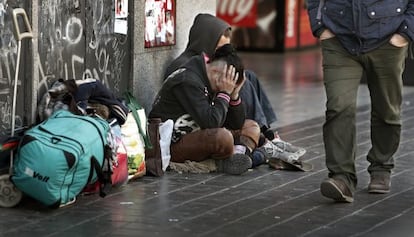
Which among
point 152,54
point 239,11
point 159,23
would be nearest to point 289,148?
point 152,54

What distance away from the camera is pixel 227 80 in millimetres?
7312

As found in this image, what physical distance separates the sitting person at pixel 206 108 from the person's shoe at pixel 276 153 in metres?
0.20

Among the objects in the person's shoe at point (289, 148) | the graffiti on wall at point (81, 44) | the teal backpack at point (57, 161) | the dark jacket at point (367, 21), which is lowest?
the person's shoe at point (289, 148)

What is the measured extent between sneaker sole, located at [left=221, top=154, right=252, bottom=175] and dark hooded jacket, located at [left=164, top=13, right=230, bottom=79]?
0.91 m

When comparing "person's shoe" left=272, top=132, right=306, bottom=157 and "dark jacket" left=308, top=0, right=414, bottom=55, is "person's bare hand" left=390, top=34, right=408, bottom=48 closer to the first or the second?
"dark jacket" left=308, top=0, right=414, bottom=55

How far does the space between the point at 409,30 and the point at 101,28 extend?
2.28 meters

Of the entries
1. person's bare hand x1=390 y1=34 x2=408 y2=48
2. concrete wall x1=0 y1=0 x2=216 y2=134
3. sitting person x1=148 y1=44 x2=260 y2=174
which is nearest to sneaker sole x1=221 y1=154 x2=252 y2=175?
sitting person x1=148 y1=44 x2=260 y2=174

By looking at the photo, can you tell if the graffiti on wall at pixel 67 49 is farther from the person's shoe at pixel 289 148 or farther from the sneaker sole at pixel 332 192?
the sneaker sole at pixel 332 192

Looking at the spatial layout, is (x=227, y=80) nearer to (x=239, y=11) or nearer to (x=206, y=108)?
(x=206, y=108)

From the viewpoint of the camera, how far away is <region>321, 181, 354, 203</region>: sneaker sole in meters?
6.26

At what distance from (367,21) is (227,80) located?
1.32 metres

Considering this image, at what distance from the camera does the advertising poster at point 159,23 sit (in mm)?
8180

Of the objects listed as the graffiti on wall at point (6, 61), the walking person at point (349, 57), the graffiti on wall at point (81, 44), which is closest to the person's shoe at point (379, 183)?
the walking person at point (349, 57)

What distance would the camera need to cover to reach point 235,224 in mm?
5832
